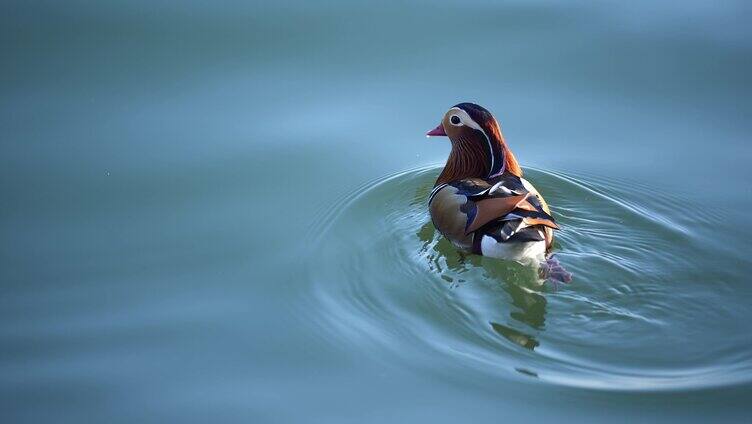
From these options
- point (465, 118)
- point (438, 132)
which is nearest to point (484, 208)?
point (465, 118)

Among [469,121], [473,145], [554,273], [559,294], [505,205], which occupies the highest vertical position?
[469,121]

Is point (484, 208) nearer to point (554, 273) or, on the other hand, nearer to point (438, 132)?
point (554, 273)

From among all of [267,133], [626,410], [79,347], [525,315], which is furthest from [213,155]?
[626,410]

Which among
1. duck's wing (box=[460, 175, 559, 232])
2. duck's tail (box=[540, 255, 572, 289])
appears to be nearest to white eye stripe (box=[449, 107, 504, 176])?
duck's wing (box=[460, 175, 559, 232])

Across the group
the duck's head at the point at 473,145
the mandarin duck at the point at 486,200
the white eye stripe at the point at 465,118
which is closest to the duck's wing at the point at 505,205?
the mandarin duck at the point at 486,200

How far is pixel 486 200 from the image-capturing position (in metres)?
7.81

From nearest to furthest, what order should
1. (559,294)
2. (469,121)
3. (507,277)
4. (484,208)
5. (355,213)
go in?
(559,294) < (507,277) < (484,208) < (355,213) < (469,121)

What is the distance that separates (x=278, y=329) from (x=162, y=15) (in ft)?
15.1

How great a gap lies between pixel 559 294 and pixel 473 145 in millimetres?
2173

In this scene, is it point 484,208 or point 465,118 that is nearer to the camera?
point 484,208

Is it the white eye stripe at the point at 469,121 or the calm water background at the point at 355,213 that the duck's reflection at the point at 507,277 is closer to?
the calm water background at the point at 355,213

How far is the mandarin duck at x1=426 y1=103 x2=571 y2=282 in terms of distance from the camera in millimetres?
7410

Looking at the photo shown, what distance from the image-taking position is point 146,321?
258 inches

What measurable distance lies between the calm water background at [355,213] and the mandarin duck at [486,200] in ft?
0.70
